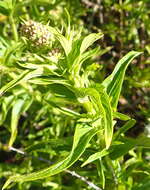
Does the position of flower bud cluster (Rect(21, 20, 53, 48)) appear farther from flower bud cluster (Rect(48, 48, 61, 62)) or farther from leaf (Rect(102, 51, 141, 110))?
leaf (Rect(102, 51, 141, 110))

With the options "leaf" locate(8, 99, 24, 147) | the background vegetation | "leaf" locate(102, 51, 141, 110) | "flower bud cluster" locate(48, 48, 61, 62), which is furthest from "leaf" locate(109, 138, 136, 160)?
"leaf" locate(8, 99, 24, 147)

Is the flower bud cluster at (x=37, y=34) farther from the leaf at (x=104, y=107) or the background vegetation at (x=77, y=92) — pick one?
the leaf at (x=104, y=107)

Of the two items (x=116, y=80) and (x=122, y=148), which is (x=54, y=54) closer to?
(x=116, y=80)

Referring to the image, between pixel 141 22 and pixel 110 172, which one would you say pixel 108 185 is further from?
pixel 141 22

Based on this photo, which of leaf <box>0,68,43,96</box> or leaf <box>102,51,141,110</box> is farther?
leaf <box>102,51,141,110</box>

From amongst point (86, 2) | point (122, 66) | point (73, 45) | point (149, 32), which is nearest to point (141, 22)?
point (149, 32)

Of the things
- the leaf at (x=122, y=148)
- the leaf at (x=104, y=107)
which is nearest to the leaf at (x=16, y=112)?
the leaf at (x=122, y=148)
